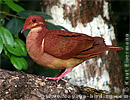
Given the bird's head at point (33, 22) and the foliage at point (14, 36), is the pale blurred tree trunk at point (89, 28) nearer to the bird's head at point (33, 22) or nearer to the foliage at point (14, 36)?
the foliage at point (14, 36)

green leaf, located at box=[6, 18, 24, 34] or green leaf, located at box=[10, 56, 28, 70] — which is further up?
green leaf, located at box=[6, 18, 24, 34]

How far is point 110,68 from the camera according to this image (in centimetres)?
421

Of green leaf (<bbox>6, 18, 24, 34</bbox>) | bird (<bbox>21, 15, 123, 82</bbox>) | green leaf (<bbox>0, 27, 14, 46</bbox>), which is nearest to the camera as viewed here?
bird (<bbox>21, 15, 123, 82</bbox>)

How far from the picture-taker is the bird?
10.00 feet

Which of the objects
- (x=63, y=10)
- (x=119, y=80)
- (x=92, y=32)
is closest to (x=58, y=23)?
(x=63, y=10)

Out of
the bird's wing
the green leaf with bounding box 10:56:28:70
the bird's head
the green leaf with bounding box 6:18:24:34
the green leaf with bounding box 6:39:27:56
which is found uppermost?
the bird's head

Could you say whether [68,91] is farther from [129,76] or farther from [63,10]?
[129,76]

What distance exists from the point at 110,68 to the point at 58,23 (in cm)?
109

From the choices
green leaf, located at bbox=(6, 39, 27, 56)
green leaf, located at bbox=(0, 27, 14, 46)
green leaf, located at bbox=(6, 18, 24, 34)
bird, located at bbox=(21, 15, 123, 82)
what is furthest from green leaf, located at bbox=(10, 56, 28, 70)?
bird, located at bbox=(21, 15, 123, 82)

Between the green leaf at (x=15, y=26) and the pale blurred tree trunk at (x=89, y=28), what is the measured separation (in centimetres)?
57

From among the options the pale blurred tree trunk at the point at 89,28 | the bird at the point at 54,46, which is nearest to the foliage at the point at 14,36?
the pale blurred tree trunk at the point at 89,28

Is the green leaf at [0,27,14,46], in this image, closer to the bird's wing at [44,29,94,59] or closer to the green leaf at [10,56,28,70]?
the green leaf at [10,56,28,70]

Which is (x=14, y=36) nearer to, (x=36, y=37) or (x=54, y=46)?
(x=36, y=37)

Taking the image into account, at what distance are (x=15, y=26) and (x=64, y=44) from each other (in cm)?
107
